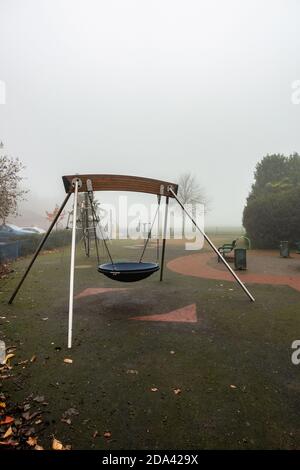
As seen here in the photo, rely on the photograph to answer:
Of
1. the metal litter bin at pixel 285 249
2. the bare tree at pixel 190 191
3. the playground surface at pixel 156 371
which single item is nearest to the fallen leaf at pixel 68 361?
the playground surface at pixel 156 371

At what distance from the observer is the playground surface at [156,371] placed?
2549 mm

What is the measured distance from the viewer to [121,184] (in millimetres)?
6457

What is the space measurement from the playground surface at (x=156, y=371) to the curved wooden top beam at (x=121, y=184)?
265 centimetres

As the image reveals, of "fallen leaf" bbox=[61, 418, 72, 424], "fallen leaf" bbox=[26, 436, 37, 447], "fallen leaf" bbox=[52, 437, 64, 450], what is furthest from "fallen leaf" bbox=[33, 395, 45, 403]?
"fallen leaf" bbox=[52, 437, 64, 450]

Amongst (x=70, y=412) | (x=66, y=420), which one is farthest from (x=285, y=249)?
(x=66, y=420)

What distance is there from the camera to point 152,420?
2.70m

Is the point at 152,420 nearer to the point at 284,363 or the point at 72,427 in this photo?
the point at 72,427

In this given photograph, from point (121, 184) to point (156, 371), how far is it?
13.5 feet

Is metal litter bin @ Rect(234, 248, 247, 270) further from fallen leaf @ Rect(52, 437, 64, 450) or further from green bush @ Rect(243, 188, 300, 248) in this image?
fallen leaf @ Rect(52, 437, 64, 450)

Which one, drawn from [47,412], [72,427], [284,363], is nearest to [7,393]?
[47,412]

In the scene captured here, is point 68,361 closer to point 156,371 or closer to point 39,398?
point 39,398

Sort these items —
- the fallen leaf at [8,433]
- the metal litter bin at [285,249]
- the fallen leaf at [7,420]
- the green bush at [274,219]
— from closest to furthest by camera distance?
the fallen leaf at [8,433], the fallen leaf at [7,420], the metal litter bin at [285,249], the green bush at [274,219]

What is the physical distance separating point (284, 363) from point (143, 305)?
10.9ft

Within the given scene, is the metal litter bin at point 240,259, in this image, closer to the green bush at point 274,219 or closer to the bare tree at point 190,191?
the green bush at point 274,219
